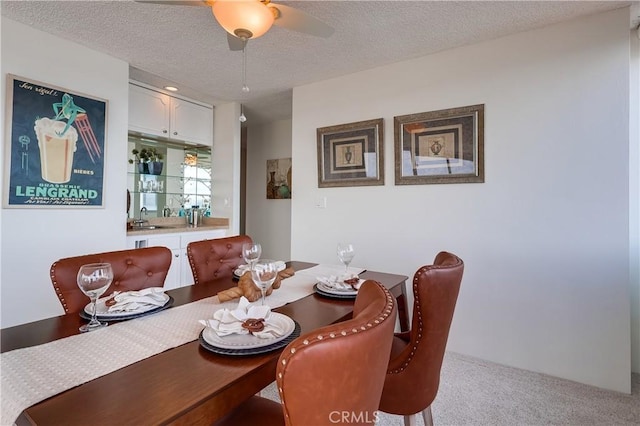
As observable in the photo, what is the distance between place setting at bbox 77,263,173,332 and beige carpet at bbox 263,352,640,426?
1080 mm

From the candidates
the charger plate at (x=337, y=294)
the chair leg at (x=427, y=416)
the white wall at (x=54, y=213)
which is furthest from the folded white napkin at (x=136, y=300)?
the white wall at (x=54, y=213)

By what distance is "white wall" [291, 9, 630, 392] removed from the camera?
193 cm

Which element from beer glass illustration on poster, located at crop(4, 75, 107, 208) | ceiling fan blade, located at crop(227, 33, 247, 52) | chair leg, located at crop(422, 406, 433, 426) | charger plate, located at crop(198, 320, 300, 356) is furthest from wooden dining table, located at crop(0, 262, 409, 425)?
beer glass illustration on poster, located at crop(4, 75, 107, 208)

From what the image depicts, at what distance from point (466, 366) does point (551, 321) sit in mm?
654

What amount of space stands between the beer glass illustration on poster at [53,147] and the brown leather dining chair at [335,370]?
2.61m

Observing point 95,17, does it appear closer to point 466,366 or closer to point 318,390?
point 318,390

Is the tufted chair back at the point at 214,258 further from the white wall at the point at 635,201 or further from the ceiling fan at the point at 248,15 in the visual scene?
the white wall at the point at 635,201

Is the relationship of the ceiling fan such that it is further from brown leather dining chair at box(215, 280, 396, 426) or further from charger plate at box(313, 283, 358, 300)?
brown leather dining chair at box(215, 280, 396, 426)

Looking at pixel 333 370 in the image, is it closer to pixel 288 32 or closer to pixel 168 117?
pixel 288 32

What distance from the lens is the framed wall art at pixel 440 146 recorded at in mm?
2316

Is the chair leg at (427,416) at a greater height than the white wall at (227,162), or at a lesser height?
lesser

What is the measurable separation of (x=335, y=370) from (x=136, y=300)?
924mm

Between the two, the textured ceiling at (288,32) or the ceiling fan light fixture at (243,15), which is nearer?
the ceiling fan light fixture at (243,15)

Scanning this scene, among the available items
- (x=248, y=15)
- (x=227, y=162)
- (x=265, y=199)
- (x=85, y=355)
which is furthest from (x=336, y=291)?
(x=265, y=199)
